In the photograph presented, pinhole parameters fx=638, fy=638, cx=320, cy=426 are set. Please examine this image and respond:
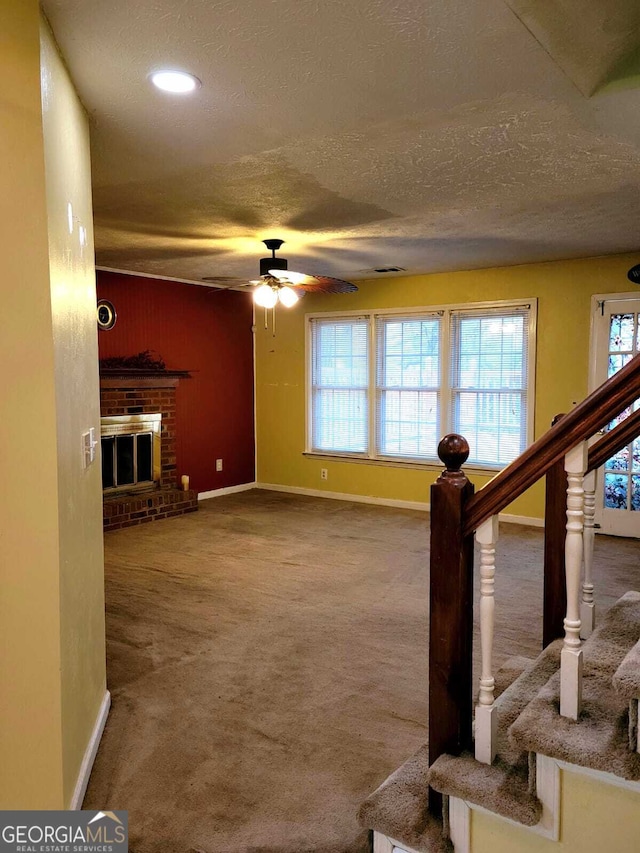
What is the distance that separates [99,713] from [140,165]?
242cm

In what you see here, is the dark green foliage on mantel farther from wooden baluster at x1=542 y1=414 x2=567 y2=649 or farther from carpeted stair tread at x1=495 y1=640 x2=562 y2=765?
carpeted stair tread at x1=495 y1=640 x2=562 y2=765

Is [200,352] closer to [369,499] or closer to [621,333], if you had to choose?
[369,499]

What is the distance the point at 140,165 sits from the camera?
3.02 m

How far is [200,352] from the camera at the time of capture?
7.06 meters

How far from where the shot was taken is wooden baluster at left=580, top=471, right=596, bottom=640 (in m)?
2.07

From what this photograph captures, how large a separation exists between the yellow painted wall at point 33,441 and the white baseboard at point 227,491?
518 cm

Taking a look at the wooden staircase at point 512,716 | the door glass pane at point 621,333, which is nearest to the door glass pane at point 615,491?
the door glass pane at point 621,333

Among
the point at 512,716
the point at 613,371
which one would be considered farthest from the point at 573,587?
the point at 613,371

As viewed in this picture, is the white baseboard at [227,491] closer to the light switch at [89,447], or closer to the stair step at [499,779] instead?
the light switch at [89,447]

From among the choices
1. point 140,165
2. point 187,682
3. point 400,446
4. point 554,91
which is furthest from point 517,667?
point 400,446

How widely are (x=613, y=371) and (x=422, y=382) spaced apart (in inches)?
72.1

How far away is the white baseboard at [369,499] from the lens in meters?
5.99

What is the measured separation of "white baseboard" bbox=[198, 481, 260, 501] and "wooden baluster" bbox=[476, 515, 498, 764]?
569 centimetres

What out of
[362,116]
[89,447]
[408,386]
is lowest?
[89,447]
